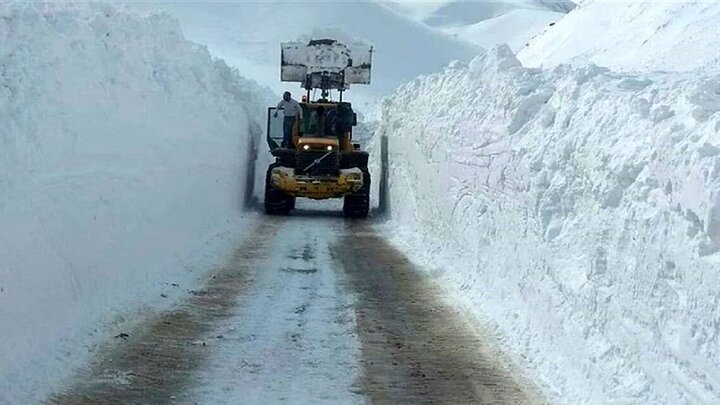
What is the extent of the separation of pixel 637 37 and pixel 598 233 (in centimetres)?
3207

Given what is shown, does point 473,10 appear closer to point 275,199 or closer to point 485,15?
point 485,15

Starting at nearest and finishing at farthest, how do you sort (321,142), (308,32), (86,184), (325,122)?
(86,184) → (321,142) → (325,122) → (308,32)

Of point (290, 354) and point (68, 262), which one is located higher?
point (68, 262)

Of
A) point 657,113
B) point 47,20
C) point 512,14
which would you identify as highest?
point 512,14

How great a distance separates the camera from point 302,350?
7.55 metres

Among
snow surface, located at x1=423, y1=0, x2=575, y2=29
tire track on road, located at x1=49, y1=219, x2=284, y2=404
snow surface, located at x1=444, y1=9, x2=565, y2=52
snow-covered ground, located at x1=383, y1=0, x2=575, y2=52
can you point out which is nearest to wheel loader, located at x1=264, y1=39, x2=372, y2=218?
tire track on road, located at x1=49, y1=219, x2=284, y2=404

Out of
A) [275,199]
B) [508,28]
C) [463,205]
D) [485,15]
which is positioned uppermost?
[485,15]

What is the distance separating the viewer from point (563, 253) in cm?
743

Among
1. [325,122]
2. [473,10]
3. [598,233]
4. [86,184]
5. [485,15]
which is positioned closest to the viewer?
[598,233]

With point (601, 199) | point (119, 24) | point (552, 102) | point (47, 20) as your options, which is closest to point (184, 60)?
point (119, 24)

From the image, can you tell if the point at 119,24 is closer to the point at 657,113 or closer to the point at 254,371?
the point at 254,371

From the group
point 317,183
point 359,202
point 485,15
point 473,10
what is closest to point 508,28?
point 485,15

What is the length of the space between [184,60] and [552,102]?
9459 mm

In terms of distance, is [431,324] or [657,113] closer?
[657,113]
